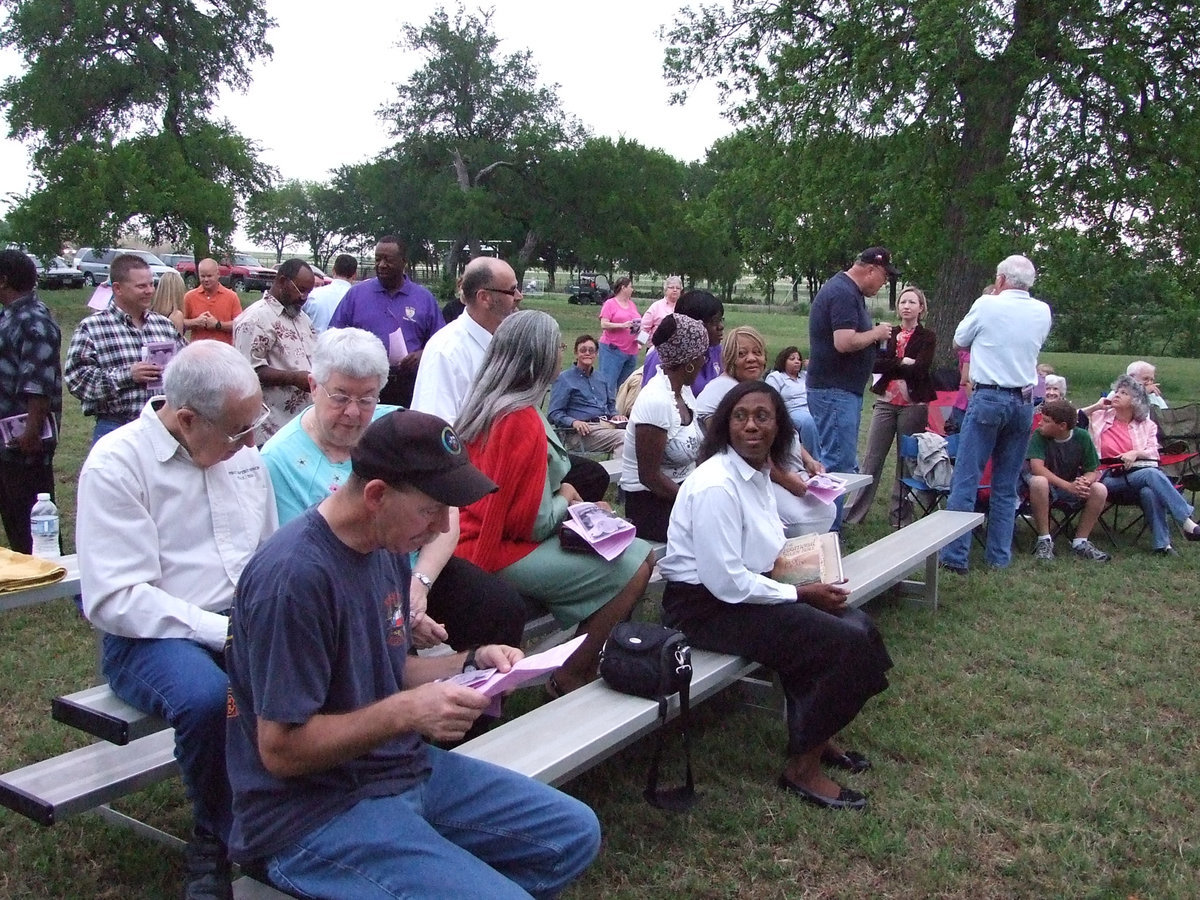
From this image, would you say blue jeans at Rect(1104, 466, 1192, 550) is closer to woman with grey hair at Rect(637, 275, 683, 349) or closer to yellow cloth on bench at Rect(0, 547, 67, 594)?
woman with grey hair at Rect(637, 275, 683, 349)

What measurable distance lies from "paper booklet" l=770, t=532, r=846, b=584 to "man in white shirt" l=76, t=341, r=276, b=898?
2001 mm

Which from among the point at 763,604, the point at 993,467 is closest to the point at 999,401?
the point at 993,467

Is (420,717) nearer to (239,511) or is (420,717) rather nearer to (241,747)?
(241,747)

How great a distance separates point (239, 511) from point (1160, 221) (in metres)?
15.7

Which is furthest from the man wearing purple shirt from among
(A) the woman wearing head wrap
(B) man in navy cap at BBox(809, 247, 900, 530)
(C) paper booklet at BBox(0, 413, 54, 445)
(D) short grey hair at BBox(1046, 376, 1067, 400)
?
(D) short grey hair at BBox(1046, 376, 1067, 400)

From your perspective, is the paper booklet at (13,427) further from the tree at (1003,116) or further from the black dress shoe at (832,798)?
the tree at (1003,116)

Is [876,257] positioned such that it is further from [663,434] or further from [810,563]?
[810,563]

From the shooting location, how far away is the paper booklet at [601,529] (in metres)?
3.78

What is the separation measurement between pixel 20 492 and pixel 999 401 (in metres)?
5.80

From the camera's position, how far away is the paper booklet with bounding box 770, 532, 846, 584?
3957mm

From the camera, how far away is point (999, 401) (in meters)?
6.64

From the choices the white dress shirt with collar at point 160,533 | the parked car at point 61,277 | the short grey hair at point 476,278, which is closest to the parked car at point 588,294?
the parked car at point 61,277

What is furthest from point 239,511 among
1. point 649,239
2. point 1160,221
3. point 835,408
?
point 649,239

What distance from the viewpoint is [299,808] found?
2080 mm
